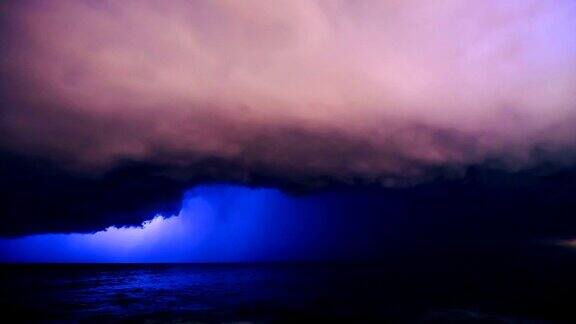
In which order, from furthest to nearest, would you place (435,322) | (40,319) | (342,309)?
(342,309), (40,319), (435,322)

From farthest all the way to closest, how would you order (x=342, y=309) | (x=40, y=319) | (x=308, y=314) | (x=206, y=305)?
(x=206, y=305) < (x=342, y=309) < (x=308, y=314) < (x=40, y=319)

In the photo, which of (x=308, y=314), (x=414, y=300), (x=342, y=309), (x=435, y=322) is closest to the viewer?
(x=435, y=322)

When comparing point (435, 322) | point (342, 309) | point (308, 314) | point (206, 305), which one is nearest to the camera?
point (435, 322)

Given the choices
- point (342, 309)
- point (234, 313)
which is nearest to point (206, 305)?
point (234, 313)

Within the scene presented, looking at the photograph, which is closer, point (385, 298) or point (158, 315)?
point (158, 315)

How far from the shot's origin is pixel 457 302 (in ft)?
173

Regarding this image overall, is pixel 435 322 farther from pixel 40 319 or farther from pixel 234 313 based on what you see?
pixel 40 319

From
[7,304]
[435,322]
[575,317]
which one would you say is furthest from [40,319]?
[575,317]

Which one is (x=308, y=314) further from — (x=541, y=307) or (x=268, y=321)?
(x=541, y=307)

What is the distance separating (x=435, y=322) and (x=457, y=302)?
1792 centimetres

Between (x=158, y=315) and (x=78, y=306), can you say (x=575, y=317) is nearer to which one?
(x=158, y=315)

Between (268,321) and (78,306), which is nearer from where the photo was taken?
(268,321)

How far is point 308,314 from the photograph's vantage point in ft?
143

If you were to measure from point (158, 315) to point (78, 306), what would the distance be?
17.3m
